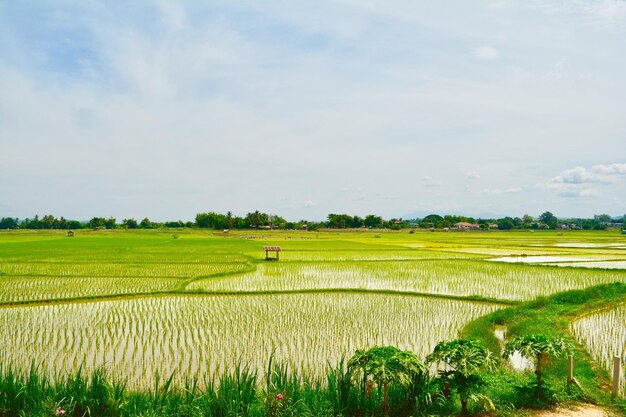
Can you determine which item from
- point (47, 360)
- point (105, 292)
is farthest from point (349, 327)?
point (105, 292)

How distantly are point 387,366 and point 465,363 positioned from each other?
81 centimetres

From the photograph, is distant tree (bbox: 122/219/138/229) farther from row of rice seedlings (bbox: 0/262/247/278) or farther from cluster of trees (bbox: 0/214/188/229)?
row of rice seedlings (bbox: 0/262/247/278)

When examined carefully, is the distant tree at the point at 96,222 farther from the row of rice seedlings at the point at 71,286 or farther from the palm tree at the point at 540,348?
the palm tree at the point at 540,348

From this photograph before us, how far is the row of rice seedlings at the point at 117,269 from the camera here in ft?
50.2

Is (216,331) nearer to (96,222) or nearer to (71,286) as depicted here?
(71,286)

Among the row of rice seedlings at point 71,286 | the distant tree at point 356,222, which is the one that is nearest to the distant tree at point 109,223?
the distant tree at point 356,222

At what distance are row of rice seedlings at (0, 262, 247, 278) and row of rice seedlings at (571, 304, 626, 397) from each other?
38.3ft

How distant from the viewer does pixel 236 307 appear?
33.4 ft

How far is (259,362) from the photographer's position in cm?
628

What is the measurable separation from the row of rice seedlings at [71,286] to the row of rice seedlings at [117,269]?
90cm

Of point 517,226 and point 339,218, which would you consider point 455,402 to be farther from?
point 517,226

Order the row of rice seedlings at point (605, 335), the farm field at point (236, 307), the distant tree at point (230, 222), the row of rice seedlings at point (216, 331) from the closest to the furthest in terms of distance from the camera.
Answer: the row of rice seedlings at point (216, 331)
the row of rice seedlings at point (605, 335)
the farm field at point (236, 307)
the distant tree at point (230, 222)

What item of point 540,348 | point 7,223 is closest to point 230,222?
point 7,223

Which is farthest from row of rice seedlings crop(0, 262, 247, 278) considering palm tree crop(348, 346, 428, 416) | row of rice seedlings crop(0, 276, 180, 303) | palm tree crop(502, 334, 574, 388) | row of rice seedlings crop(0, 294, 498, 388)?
palm tree crop(502, 334, 574, 388)
